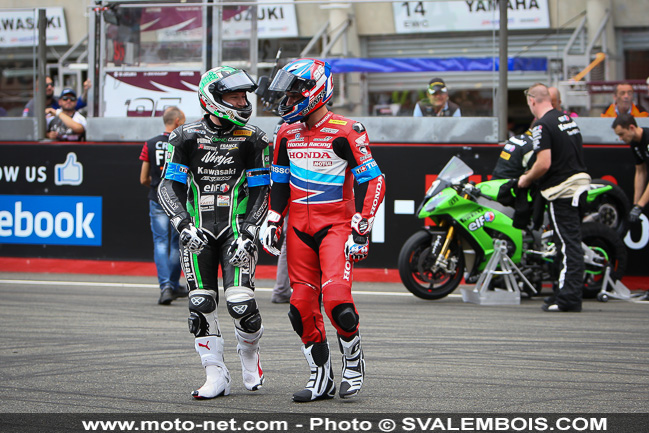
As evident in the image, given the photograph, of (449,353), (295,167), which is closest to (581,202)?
(449,353)

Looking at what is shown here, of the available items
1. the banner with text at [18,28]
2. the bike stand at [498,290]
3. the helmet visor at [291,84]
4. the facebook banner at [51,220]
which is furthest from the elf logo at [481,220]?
the banner with text at [18,28]

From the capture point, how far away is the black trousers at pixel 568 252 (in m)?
9.34

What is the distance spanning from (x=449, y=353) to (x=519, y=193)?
3.20 meters

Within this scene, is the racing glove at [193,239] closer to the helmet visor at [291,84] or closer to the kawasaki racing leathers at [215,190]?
the kawasaki racing leathers at [215,190]

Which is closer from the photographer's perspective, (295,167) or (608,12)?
(295,167)

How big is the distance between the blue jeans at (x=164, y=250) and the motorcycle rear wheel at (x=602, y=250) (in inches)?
172

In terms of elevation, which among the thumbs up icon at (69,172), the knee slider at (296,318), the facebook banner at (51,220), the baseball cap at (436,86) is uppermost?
the baseball cap at (436,86)

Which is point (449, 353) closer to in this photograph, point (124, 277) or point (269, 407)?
point (269, 407)

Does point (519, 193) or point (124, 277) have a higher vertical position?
point (519, 193)

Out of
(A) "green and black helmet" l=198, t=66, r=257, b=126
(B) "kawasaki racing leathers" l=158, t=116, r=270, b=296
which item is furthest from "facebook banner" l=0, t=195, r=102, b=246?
(A) "green and black helmet" l=198, t=66, r=257, b=126

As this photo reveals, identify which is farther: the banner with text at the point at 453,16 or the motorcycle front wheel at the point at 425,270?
the banner with text at the point at 453,16

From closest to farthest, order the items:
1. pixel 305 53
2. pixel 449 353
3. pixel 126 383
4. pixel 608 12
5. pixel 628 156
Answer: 1. pixel 126 383
2. pixel 449 353
3. pixel 628 156
4. pixel 305 53
5. pixel 608 12

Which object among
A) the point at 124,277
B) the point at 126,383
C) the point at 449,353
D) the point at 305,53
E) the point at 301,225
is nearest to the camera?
the point at 301,225

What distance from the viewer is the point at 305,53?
15867 millimetres
